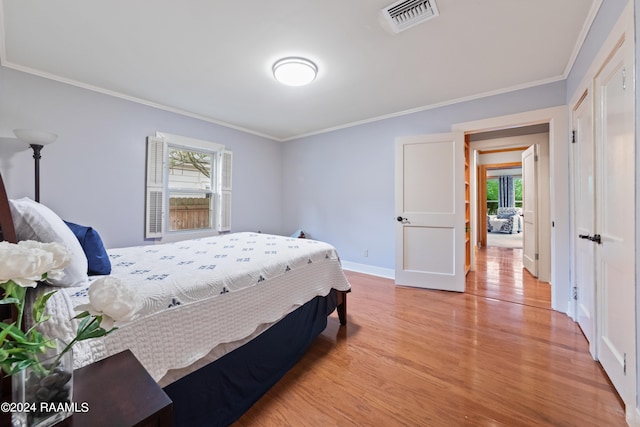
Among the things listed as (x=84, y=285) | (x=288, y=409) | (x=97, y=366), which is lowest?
(x=288, y=409)

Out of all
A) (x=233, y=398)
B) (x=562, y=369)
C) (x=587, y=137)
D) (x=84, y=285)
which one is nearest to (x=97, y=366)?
(x=84, y=285)

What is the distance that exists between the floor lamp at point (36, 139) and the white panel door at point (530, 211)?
19.6ft

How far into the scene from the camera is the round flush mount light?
7.61 feet

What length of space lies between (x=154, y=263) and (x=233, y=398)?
37.7 inches

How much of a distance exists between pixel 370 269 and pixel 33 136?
407 centimetres

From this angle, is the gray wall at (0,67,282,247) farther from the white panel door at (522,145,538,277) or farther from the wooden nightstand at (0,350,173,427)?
the white panel door at (522,145,538,277)

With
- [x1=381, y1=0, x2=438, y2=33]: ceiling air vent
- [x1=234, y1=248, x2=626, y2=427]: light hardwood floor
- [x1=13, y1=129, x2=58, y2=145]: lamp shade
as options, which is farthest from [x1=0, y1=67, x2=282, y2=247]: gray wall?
[x1=381, y1=0, x2=438, y2=33]: ceiling air vent

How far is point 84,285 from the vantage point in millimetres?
1144

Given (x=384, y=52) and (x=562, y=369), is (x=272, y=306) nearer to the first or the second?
(x=562, y=369)

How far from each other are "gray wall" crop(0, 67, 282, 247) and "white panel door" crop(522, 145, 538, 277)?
520 centimetres

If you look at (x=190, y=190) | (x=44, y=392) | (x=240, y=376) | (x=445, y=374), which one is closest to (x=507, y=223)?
(x=445, y=374)

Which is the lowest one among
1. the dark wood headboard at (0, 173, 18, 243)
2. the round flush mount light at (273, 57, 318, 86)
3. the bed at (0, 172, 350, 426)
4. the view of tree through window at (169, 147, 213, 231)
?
the bed at (0, 172, 350, 426)

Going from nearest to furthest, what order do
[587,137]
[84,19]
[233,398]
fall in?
1. [233,398]
2. [84,19]
3. [587,137]

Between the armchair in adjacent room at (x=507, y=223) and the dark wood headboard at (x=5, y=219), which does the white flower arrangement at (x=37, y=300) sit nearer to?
the dark wood headboard at (x=5, y=219)
